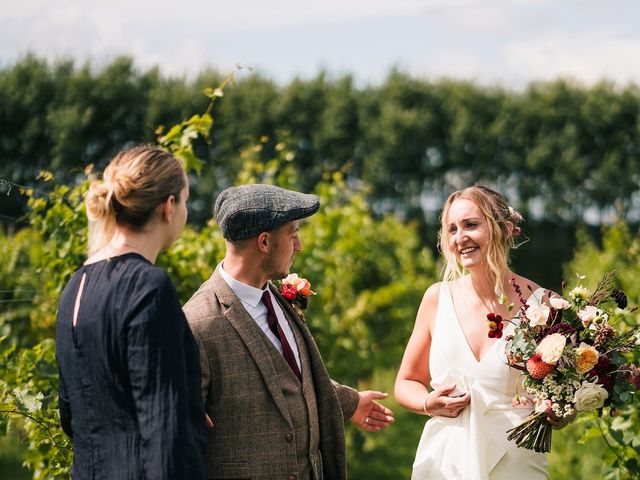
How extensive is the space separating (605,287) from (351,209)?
4.27 m

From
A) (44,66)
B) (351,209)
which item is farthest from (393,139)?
(351,209)

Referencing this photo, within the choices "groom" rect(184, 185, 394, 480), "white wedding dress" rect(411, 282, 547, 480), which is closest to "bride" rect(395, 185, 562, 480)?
"white wedding dress" rect(411, 282, 547, 480)

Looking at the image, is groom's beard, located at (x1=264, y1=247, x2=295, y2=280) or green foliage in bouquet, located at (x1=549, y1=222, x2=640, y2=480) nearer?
groom's beard, located at (x1=264, y1=247, x2=295, y2=280)

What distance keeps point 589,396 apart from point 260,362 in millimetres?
1149

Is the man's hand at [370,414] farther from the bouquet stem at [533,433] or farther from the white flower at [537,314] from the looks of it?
the white flower at [537,314]

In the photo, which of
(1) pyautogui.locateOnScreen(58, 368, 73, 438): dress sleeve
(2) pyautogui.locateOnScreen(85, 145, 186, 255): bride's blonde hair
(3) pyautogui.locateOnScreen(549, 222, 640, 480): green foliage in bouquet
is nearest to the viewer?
(2) pyautogui.locateOnScreen(85, 145, 186, 255): bride's blonde hair

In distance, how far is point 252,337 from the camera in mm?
2779

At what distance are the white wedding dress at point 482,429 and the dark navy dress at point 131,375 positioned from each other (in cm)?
140

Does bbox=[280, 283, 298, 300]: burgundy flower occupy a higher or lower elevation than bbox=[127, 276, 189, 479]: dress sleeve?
higher

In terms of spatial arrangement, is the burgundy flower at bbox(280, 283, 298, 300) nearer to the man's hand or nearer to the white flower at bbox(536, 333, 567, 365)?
the man's hand

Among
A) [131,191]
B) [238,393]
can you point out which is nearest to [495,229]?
[238,393]

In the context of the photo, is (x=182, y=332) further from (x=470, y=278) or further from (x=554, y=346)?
(x=470, y=278)

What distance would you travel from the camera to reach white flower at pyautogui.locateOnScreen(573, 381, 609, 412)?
3.03 m

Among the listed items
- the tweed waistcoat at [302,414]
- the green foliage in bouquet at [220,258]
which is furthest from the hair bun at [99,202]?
the green foliage in bouquet at [220,258]
